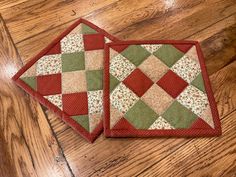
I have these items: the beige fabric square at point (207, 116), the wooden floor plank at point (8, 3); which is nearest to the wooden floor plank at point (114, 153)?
the beige fabric square at point (207, 116)

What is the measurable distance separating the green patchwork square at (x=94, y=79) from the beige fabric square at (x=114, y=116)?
0.11 m

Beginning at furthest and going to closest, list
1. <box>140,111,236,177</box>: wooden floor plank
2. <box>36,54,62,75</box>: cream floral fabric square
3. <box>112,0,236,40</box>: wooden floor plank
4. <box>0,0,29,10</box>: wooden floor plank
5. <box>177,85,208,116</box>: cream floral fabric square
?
<box>0,0,29,10</box>: wooden floor plank < <box>112,0,236,40</box>: wooden floor plank < <box>36,54,62,75</box>: cream floral fabric square < <box>177,85,208,116</box>: cream floral fabric square < <box>140,111,236,177</box>: wooden floor plank

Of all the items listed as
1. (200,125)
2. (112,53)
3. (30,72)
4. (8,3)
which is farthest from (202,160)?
(8,3)

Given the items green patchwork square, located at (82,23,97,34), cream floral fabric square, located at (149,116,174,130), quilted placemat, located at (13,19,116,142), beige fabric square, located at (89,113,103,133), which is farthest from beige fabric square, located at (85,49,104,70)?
cream floral fabric square, located at (149,116,174,130)

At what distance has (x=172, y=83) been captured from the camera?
3.56 ft

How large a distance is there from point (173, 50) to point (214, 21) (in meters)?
0.27

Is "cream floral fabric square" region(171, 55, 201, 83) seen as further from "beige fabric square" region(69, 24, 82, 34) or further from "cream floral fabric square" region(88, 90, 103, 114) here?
"beige fabric square" region(69, 24, 82, 34)

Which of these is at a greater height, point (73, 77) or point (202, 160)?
point (73, 77)

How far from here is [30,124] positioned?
102 centimetres

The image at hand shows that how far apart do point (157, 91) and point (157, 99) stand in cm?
4

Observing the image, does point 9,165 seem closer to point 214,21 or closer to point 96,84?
point 96,84

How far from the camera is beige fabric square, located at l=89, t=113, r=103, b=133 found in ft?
3.29

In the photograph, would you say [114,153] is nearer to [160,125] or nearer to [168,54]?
[160,125]

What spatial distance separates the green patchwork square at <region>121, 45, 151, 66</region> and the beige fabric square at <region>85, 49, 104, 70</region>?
99 millimetres
